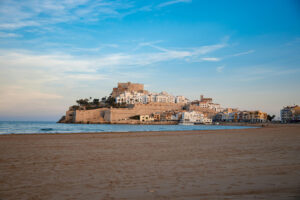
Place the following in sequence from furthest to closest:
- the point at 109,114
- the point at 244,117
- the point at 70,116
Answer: the point at 244,117
the point at 70,116
the point at 109,114

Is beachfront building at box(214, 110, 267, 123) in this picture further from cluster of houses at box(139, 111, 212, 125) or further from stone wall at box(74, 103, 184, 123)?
stone wall at box(74, 103, 184, 123)

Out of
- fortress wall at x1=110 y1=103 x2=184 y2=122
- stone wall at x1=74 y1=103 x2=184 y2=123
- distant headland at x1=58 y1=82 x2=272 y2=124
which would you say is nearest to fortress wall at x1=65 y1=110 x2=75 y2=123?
distant headland at x1=58 y1=82 x2=272 y2=124

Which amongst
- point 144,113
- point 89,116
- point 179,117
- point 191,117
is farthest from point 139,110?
point 191,117

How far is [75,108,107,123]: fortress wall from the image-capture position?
76188 millimetres

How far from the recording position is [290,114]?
8344 centimetres

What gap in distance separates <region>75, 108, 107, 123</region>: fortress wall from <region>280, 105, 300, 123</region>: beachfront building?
5940 cm

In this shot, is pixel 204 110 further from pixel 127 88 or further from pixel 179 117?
pixel 127 88

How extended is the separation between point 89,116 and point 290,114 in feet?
213

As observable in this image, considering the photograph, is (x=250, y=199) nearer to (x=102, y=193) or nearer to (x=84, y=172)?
(x=102, y=193)

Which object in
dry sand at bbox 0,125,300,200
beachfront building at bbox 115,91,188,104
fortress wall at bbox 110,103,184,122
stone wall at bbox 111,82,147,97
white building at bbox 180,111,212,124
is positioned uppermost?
stone wall at bbox 111,82,147,97

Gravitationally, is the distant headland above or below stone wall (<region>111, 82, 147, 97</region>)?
below

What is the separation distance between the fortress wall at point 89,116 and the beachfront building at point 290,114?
5940 centimetres

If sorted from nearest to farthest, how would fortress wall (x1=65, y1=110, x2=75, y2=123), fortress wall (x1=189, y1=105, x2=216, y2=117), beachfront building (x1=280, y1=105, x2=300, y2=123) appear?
beachfront building (x1=280, y1=105, x2=300, y2=123)
fortress wall (x1=65, y1=110, x2=75, y2=123)
fortress wall (x1=189, y1=105, x2=216, y2=117)

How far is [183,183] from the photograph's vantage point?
407cm
